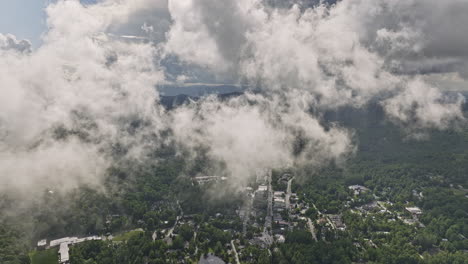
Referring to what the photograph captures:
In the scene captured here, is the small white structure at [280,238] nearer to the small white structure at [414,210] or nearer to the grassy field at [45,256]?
the small white structure at [414,210]

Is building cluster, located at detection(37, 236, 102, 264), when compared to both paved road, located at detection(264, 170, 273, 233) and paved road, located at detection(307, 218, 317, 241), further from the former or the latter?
paved road, located at detection(307, 218, 317, 241)

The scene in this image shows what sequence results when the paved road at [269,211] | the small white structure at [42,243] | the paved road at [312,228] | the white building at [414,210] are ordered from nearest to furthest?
1. the small white structure at [42,243]
2. the paved road at [312,228]
3. the paved road at [269,211]
4. the white building at [414,210]

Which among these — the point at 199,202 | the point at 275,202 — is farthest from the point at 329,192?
the point at 199,202

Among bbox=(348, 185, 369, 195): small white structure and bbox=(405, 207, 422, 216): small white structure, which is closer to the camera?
bbox=(405, 207, 422, 216): small white structure

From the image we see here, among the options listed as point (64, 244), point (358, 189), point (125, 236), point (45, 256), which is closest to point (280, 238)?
point (125, 236)

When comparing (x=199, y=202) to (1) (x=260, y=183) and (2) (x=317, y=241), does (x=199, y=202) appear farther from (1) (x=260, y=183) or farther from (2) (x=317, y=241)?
(2) (x=317, y=241)

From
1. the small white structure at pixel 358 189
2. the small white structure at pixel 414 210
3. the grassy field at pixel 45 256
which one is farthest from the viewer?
the small white structure at pixel 358 189

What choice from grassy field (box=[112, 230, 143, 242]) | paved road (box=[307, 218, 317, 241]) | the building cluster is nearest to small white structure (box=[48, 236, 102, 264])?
the building cluster

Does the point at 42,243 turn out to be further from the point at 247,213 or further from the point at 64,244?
the point at 247,213

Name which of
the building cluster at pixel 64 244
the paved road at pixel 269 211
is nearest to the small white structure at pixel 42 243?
the building cluster at pixel 64 244
